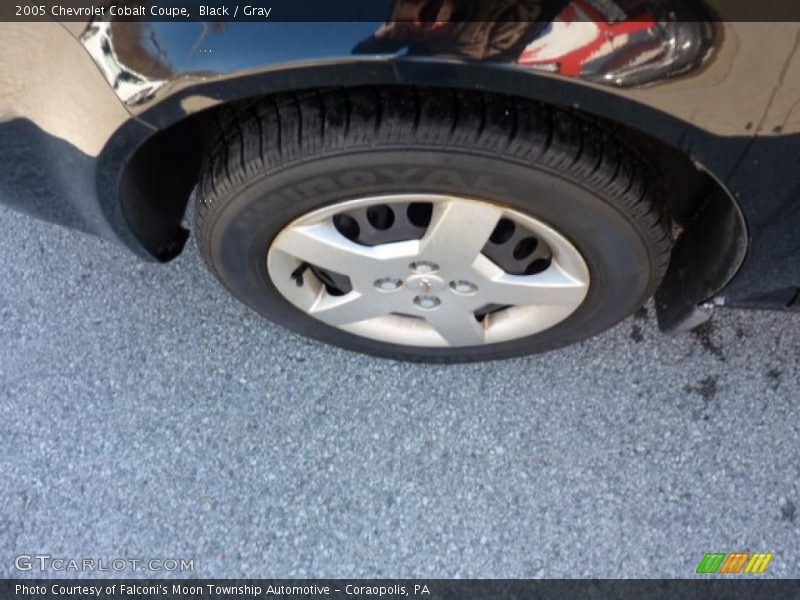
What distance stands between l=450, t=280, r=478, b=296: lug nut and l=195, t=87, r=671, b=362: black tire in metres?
0.25

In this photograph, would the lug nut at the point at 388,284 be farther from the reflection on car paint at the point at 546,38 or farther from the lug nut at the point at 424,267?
the reflection on car paint at the point at 546,38

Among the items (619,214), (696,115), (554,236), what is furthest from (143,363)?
(696,115)

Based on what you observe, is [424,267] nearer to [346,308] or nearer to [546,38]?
[346,308]

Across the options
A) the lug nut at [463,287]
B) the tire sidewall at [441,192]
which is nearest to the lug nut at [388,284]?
the lug nut at [463,287]

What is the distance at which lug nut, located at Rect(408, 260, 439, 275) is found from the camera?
1.57m

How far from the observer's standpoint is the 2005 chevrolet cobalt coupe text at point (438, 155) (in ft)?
3.68

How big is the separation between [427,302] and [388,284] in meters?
0.10

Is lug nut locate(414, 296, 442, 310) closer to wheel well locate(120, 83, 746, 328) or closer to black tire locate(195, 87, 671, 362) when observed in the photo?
black tire locate(195, 87, 671, 362)

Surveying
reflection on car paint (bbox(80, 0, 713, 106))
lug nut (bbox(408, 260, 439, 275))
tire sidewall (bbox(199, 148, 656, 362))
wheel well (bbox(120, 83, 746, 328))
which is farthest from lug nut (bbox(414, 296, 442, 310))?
reflection on car paint (bbox(80, 0, 713, 106))

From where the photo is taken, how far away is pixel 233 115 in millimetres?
1479

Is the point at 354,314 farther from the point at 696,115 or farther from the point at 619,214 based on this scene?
the point at 696,115

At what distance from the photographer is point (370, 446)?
1928mm

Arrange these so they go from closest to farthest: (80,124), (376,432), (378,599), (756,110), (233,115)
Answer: (756,110), (80,124), (233,115), (378,599), (376,432)

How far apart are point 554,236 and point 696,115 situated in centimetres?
36
